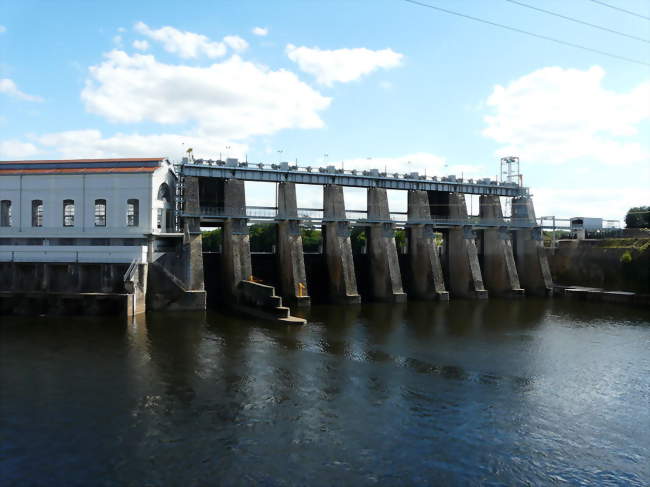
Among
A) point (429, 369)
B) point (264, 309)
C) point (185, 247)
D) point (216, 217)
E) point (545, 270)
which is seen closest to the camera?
point (429, 369)

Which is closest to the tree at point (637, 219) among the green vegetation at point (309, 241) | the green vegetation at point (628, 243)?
the green vegetation at point (628, 243)

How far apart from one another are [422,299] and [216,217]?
1923 cm

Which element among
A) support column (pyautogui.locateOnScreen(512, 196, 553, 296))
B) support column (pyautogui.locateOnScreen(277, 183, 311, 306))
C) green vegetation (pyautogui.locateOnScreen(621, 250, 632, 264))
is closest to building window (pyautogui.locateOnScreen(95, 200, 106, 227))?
support column (pyautogui.locateOnScreen(277, 183, 311, 306))

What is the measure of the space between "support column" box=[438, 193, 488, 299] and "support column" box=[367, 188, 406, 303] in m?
7.21

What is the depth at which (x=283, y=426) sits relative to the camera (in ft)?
46.2

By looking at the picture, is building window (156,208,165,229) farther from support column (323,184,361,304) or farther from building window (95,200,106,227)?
support column (323,184,361,304)

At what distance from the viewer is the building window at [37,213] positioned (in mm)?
34594

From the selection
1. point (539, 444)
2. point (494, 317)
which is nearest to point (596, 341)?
point (494, 317)

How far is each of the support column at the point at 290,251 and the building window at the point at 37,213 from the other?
16680 millimetres

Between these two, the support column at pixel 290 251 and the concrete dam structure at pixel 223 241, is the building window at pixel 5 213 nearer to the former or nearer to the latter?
the concrete dam structure at pixel 223 241

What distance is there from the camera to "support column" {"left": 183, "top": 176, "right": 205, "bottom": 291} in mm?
33531

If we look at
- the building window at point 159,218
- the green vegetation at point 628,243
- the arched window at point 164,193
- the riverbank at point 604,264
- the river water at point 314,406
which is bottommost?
the river water at point 314,406

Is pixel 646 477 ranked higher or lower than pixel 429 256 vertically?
lower

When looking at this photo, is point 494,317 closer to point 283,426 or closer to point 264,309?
point 264,309
